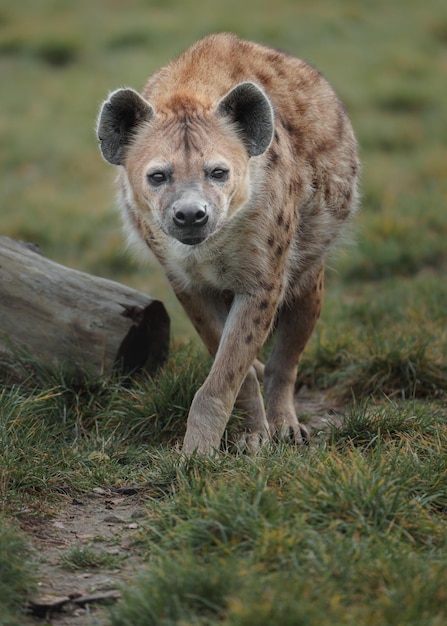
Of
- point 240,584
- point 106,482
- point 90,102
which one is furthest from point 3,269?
point 90,102

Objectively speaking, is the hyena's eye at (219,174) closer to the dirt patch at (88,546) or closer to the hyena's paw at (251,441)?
the hyena's paw at (251,441)

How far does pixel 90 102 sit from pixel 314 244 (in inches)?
299

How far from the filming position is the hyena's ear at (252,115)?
182 inches

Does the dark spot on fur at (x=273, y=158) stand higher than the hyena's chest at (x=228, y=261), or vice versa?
the dark spot on fur at (x=273, y=158)

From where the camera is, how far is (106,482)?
4.46 metres

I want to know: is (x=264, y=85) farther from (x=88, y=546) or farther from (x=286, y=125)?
(x=88, y=546)

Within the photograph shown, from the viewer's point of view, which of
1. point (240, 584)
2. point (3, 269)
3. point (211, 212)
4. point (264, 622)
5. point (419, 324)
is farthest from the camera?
point (419, 324)

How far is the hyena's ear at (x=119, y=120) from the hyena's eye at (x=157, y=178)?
1.14 ft

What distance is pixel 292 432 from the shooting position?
5.26m

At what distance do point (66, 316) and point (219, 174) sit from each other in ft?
4.47

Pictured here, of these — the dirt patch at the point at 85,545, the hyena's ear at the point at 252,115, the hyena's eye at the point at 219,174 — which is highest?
the hyena's ear at the point at 252,115

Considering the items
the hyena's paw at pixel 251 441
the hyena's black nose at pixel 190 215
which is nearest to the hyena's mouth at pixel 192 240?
the hyena's black nose at pixel 190 215

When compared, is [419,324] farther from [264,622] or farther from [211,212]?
[264,622]

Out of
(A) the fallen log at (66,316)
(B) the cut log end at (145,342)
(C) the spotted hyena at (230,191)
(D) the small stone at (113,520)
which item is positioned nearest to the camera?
(D) the small stone at (113,520)
